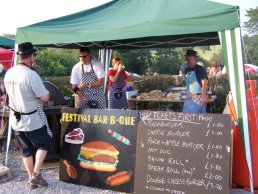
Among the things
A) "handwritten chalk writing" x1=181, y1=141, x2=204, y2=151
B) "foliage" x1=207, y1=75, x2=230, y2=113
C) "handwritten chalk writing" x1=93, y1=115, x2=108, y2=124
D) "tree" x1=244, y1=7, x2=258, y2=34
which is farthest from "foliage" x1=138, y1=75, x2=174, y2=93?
"tree" x1=244, y1=7, x2=258, y2=34

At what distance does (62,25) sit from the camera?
5219 millimetres

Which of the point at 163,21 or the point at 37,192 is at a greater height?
the point at 163,21

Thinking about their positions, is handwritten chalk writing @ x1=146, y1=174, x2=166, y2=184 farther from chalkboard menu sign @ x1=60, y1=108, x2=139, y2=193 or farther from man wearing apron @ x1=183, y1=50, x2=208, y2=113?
man wearing apron @ x1=183, y1=50, x2=208, y2=113

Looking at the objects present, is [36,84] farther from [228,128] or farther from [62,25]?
Result: [228,128]

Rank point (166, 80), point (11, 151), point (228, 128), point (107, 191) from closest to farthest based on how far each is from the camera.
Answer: point (228, 128) < point (107, 191) < point (11, 151) < point (166, 80)

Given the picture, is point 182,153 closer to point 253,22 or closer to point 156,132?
point 156,132

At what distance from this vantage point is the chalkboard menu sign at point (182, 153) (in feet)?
12.7

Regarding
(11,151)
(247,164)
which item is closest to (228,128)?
(247,164)

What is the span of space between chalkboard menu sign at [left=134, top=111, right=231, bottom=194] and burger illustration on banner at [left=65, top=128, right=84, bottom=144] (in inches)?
35.1

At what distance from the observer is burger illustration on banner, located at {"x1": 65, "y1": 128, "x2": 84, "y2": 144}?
474 centimetres

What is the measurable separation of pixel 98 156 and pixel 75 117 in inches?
25.5

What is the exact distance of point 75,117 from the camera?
4805 mm

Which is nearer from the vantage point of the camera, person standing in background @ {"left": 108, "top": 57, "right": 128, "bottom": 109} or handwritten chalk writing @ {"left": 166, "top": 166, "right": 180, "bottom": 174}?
handwritten chalk writing @ {"left": 166, "top": 166, "right": 180, "bottom": 174}

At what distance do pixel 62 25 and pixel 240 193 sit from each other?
11.1 feet
